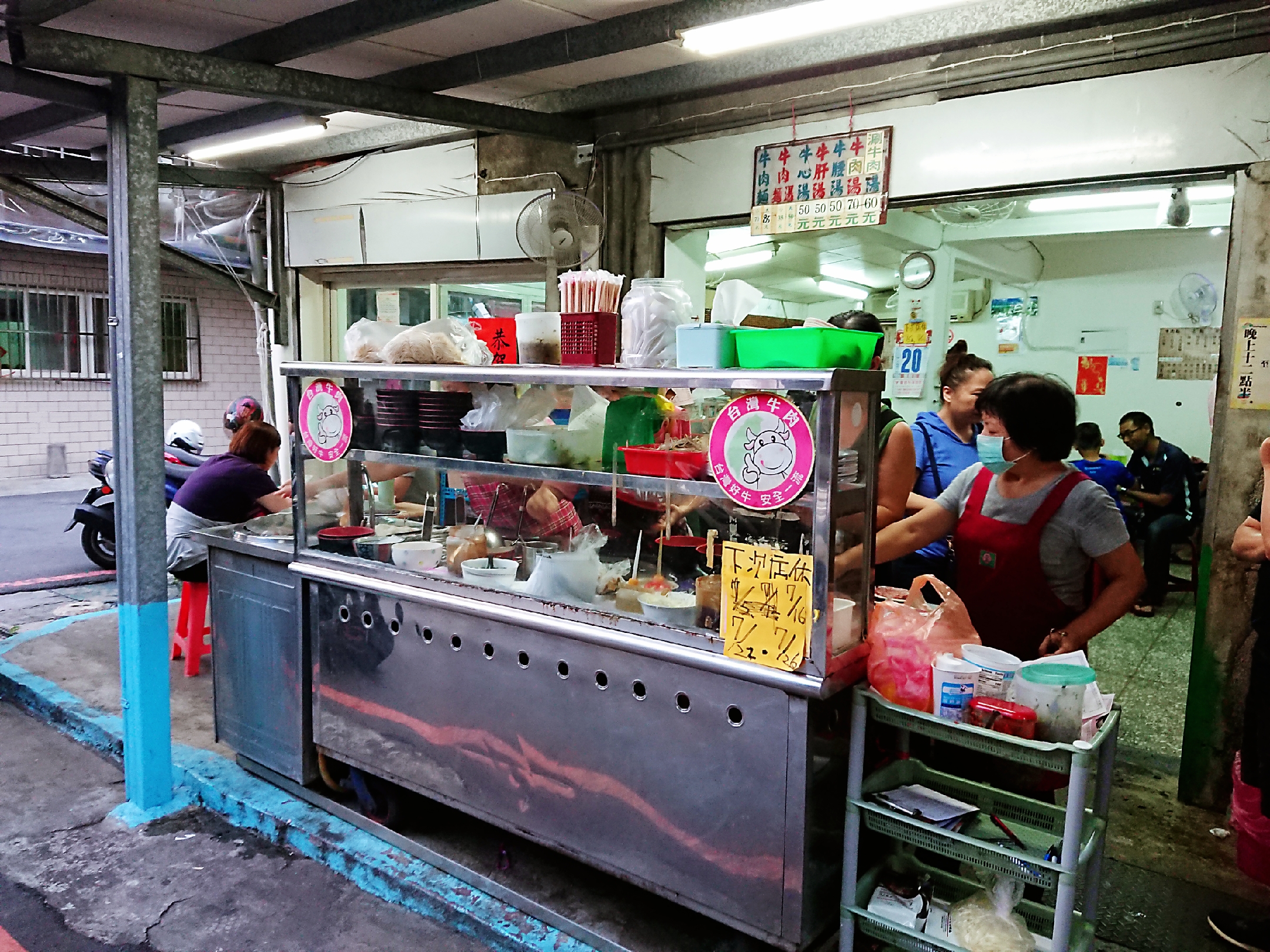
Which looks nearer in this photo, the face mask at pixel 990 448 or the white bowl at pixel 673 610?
the white bowl at pixel 673 610

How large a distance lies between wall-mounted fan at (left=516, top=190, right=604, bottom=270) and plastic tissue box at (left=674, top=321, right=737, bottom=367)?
9.84ft

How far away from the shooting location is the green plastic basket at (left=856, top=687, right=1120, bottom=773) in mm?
2119

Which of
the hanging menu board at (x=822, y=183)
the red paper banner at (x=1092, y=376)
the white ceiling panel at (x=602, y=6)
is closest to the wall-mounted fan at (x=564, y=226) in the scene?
the hanging menu board at (x=822, y=183)

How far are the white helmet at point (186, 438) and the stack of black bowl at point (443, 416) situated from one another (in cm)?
485

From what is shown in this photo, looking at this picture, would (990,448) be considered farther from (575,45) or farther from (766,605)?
(575,45)

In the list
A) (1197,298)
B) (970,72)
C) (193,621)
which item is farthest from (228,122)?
(1197,298)

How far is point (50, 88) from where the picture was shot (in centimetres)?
365

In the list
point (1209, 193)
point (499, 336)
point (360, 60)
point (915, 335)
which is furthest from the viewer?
point (1209, 193)

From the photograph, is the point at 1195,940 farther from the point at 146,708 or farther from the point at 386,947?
the point at 146,708

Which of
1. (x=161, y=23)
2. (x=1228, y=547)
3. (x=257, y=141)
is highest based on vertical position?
(x=161, y=23)

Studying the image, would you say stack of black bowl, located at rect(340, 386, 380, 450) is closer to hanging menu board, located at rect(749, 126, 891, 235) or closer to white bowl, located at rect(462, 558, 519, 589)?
white bowl, located at rect(462, 558, 519, 589)

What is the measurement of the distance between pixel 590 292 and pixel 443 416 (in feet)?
2.65

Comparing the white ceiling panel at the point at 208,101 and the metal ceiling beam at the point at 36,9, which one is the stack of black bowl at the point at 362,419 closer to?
the metal ceiling beam at the point at 36,9

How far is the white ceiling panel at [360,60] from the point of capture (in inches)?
167
